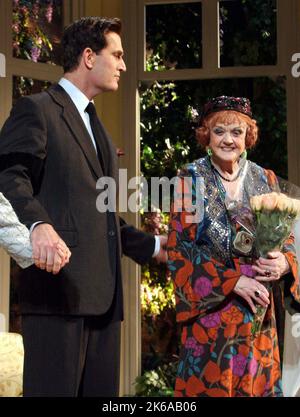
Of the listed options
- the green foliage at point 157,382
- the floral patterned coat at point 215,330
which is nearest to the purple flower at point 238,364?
the floral patterned coat at point 215,330

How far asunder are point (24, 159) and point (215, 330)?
0.87 metres

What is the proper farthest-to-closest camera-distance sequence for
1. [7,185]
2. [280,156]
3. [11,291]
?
[280,156]
[11,291]
[7,185]

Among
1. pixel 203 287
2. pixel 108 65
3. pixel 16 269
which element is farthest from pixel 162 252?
pixel 16 269

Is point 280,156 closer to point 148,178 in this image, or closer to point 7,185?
point 148,178

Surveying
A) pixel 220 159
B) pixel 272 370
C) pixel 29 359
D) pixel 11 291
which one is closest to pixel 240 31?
pixel 11 291

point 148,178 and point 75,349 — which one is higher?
point 148,178

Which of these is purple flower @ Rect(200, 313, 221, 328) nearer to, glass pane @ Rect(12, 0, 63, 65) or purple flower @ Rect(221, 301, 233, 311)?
purple flower @ Rect(221, 301, 233, 311)

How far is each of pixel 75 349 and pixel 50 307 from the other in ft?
0.47

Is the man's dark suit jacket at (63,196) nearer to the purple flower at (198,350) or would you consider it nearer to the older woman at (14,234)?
the older woman at (14,234)

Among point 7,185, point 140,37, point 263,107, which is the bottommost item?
point 7,185

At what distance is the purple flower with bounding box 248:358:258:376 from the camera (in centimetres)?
275

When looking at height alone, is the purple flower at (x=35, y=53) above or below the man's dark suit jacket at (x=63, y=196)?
above

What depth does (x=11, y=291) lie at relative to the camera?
504cm

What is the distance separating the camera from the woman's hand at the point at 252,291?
9.00 ft
